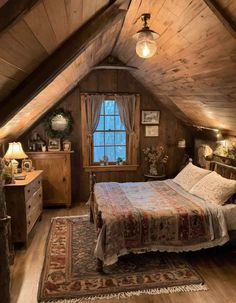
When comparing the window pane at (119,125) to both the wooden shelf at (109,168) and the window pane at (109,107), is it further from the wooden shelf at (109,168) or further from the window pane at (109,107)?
the wooden shelf at (109,168)

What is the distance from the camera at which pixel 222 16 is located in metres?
1.89

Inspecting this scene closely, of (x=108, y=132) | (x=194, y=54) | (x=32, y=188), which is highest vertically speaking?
(x=194, y=54)

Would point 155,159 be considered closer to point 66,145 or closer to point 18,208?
point 66,145

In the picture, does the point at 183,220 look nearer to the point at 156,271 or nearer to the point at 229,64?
the point at 156,271

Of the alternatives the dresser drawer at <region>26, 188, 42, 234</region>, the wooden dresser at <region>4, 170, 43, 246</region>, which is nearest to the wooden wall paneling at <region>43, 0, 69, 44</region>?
the wooden dresser at <region>4, 170, 43, 246</region>

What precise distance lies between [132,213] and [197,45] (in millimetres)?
1929

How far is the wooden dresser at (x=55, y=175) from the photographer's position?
491 centimetres

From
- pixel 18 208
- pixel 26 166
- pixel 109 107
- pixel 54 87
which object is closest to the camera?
pixel 54 87

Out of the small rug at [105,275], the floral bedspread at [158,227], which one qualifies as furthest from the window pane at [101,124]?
the small rug at [105,275]

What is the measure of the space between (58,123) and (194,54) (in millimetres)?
3156

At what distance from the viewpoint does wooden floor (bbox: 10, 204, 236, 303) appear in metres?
2.57

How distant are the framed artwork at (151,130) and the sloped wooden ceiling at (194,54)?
1.12 meters

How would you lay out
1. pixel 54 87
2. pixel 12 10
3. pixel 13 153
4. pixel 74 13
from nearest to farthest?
pixel 12 10 → pixel 74 13 → pixel 54 87 → pixel 13 153

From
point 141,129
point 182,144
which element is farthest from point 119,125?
point 182,144
